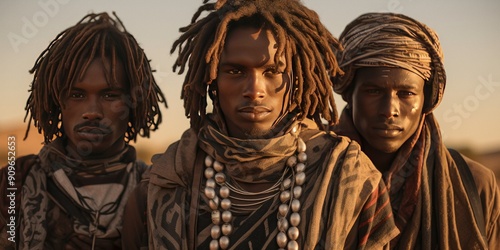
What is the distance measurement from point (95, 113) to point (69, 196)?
578 mm

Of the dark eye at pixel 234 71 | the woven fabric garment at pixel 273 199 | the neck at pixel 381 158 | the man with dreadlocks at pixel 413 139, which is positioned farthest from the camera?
the neck at pixel 381 158

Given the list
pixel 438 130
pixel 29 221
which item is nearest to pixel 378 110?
pixel 438 130

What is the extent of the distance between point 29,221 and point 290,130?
205cm

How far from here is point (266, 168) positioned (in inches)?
163

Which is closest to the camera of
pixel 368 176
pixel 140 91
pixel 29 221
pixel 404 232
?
pixel 368 176

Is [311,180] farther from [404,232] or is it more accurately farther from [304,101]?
[404,232]

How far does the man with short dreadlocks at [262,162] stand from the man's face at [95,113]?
1193 mm

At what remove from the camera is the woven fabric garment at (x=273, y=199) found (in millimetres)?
3988

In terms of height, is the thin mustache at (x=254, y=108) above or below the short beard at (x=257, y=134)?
above

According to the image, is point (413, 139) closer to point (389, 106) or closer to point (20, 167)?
point (389, 106)

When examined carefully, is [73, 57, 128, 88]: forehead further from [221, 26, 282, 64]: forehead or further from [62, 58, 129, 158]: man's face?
[221, 26, 282, 64]: forehead

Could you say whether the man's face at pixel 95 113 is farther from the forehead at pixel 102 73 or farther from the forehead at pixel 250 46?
the forehead at pixel 250 46

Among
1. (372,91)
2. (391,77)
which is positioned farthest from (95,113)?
(391,77)

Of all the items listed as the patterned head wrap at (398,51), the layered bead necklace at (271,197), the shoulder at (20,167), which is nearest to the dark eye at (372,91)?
the patterned head wrap at (398,51)
